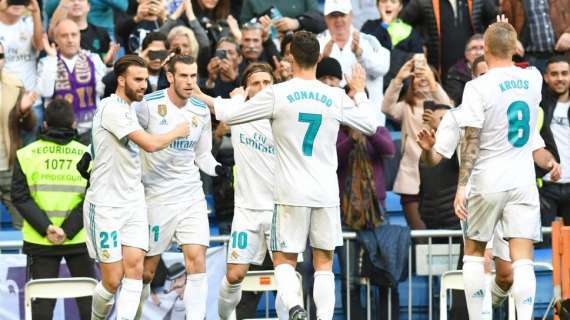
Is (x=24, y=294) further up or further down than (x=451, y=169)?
further down

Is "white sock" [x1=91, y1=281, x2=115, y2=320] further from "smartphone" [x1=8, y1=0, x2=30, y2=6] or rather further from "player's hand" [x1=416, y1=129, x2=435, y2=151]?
"smartphone" [x1=8, y1=0, x2=30, y2=6]

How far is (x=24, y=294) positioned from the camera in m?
13.5

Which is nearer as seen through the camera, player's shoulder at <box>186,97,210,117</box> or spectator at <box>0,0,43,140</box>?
player's shoulder at <box>186,97,210,117</box>

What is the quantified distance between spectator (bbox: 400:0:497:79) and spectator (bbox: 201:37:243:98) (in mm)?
2716

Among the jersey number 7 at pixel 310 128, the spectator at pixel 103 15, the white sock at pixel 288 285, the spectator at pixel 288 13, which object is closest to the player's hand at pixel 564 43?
the spectator at pixel 288 13

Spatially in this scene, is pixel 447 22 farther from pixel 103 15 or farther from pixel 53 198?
pixel 53 198

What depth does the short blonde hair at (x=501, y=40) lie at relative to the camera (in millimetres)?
11664

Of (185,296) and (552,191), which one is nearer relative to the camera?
(185,296)

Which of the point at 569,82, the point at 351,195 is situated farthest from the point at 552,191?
the point at 351,195

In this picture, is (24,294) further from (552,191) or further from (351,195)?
(552,191)

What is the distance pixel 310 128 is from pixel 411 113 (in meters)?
4.09

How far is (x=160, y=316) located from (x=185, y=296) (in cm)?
111

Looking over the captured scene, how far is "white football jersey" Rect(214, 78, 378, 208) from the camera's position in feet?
38.2

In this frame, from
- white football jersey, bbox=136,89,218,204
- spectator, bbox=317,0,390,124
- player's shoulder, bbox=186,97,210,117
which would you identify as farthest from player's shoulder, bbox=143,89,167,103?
spectator, bbox=317,0,390,124
